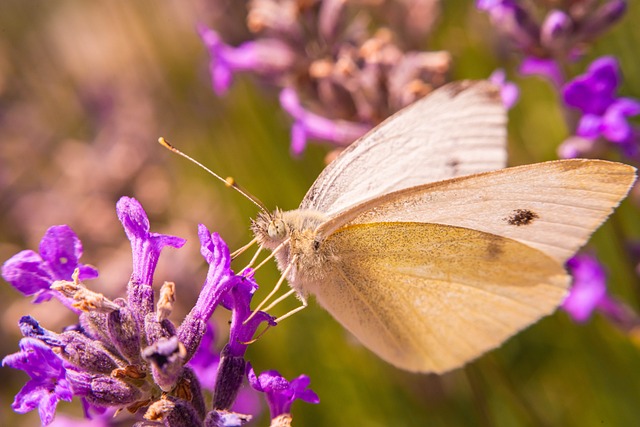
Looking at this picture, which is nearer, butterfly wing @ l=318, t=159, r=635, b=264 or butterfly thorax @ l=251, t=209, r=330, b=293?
butterfly wing @ l=318, t=159, r=635, b=264

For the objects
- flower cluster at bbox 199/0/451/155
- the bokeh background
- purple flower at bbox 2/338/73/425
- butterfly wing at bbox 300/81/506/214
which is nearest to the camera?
purple flower at bbox 2/338/73/425

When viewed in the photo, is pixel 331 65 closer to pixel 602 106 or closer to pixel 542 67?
pixel 542 67

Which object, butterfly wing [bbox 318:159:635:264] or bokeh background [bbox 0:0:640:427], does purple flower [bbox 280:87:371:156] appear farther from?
bokeh background [bbox 0:0:640:427]

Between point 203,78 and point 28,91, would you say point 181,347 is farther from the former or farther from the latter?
point 28,91

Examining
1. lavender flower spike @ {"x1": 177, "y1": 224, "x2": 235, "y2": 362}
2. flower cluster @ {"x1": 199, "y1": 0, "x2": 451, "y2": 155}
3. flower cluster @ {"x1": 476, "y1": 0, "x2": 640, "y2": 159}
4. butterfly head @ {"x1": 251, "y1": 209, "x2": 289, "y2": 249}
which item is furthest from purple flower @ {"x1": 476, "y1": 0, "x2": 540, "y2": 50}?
lavender flower spike @ {"x1": 177, "y1": 224, "x2": 235, "y2": 362}

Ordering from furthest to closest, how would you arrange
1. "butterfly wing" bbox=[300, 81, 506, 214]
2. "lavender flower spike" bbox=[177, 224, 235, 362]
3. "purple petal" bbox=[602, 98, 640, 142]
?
"purple petal" bbox=[602, 98, 640, 142]
"butterfly wing" bbox=[300, 81, 506, 214]
"lavender flower spike" bbox=[177, 224, 235, 362]

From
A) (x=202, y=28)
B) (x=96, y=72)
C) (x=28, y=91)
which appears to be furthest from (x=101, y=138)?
(x=96, y=72)
